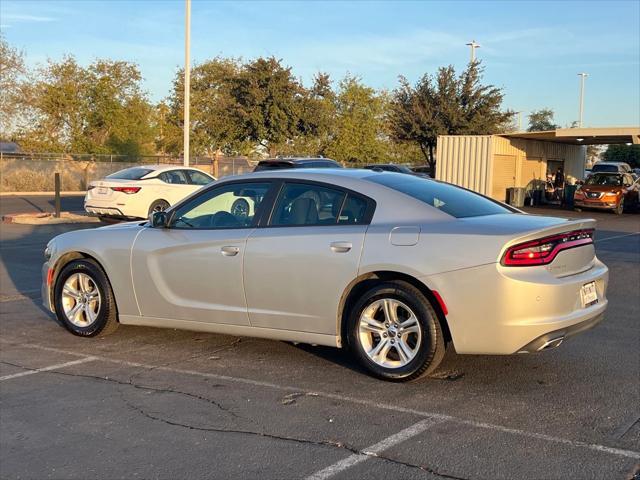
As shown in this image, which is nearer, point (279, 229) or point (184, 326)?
point (279, 229)

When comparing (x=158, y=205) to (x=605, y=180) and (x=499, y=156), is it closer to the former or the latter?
(x=499, y=156)

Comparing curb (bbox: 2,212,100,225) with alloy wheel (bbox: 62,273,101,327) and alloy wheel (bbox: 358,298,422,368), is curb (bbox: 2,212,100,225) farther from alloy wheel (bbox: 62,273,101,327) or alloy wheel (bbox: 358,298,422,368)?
alloy wheel (bbox: 358,298,422,368)

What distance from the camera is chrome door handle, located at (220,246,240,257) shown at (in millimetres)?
5992

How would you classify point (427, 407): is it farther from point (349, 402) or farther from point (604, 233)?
point (604, 233)

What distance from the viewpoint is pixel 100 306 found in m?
6.79

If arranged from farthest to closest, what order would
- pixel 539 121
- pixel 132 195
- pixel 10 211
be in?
pixel 539 121
pixel 10 211
pixel 132 195

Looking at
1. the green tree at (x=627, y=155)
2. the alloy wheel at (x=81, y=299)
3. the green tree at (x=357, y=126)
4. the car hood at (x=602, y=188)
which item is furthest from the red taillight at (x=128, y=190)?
the green tree at (x=627, y=155)

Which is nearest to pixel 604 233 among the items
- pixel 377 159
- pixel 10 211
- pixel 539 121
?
pixel 10 211

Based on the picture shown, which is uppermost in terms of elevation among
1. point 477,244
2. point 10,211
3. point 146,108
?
point 146,108

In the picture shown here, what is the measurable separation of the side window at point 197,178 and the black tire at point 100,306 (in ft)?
37.8

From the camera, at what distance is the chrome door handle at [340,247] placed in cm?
551

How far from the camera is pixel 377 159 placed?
175 ft

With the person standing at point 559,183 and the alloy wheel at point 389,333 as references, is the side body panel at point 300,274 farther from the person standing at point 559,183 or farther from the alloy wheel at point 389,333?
the person standing at point 559,183

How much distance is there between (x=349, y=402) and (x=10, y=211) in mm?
21090
